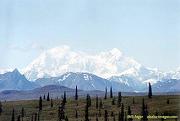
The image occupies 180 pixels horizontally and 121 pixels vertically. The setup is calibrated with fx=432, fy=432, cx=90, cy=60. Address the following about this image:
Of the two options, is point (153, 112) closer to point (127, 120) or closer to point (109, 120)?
point (109, 120)

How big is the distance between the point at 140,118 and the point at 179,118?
72.1 ft

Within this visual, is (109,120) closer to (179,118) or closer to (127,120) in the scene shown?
(127,120)

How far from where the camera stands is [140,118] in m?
175

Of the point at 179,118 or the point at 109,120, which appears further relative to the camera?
the point at 109,120

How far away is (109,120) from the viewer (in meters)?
192

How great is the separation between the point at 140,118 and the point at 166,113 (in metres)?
20.3

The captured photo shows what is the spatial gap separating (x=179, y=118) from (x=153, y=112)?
43.0 meters

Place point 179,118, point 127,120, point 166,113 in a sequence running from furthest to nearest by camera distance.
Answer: point 166,113
point 127,120
point 179,118

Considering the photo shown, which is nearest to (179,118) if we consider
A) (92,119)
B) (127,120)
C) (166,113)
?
(127,120)

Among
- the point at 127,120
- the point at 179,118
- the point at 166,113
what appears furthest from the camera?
the point at 166,113

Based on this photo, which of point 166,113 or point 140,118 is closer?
point 140,118

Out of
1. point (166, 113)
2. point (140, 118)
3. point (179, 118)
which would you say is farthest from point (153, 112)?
point (179, 118)

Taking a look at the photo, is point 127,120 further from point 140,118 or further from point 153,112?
point 153,112

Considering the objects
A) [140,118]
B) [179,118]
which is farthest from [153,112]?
[179,118]
